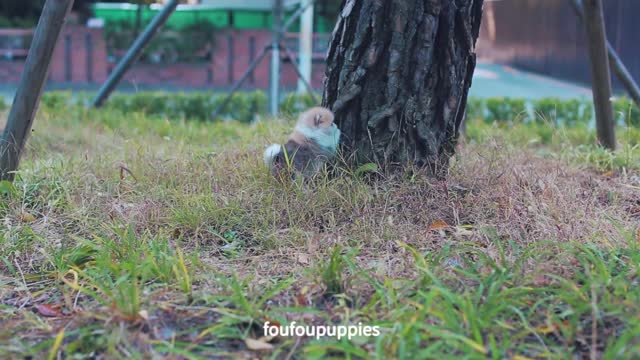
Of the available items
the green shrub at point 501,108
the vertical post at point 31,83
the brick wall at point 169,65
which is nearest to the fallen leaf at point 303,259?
the vertical post at point 31,83

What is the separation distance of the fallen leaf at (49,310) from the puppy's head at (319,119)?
5.62 ft

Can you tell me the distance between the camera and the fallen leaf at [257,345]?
7.63 ft

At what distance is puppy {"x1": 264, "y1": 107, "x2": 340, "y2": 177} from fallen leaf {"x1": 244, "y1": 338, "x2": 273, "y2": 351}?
163cm

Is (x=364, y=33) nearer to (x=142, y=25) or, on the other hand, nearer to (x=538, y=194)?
(x=538, y=194)

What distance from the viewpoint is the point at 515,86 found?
62.8ft

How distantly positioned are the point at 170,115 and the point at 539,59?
12.8m

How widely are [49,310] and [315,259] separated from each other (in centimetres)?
103

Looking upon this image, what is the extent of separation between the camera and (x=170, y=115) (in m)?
10.3

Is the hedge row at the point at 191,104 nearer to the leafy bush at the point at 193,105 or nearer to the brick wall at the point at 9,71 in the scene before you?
the leafy bush at the point at 193,105

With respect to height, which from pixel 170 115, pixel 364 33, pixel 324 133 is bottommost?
pixel 170 115

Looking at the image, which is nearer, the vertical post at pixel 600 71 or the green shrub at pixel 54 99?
the vertical post at pixel 600 71

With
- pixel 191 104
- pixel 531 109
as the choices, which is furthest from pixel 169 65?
pixel 531 109

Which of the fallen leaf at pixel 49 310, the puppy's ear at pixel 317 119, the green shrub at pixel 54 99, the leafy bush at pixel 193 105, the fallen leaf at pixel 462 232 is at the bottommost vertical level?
the leafy bush at pixel 193 105

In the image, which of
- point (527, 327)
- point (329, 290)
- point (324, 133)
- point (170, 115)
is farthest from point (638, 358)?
point (170, 115)
